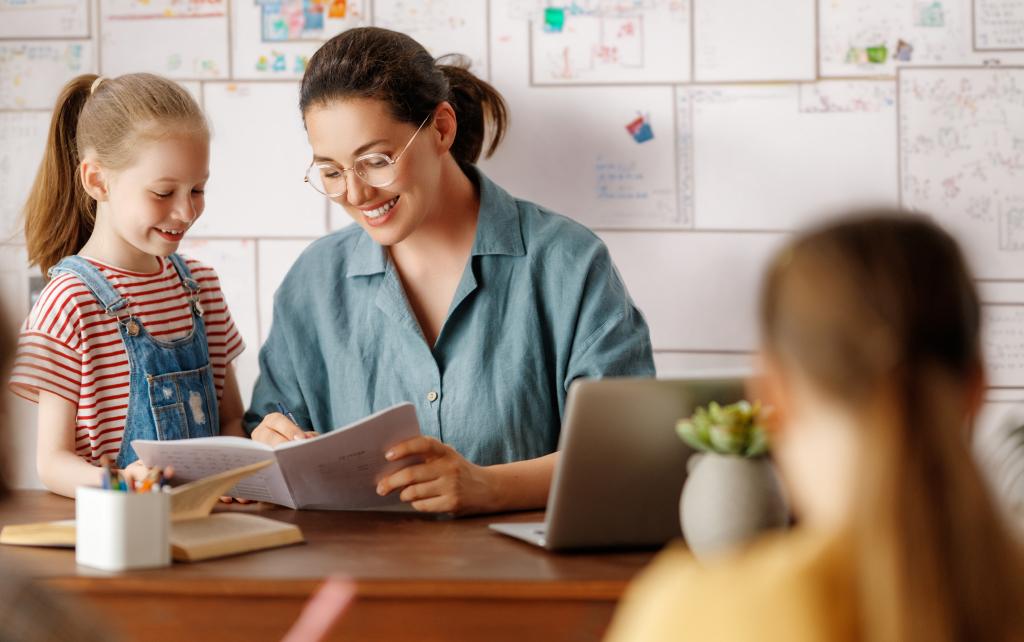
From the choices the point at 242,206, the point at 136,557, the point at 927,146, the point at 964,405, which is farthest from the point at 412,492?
the point at 927,146

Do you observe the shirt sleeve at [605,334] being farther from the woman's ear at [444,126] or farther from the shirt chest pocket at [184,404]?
the shirt chest pocket at [184,404]

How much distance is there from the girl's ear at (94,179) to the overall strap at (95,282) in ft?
0.43

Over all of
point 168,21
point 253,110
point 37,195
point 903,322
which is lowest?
point 903,322

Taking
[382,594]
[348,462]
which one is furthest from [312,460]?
[382,594]

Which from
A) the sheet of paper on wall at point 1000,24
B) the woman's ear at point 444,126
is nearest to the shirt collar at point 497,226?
the woman's ear at point 444,126

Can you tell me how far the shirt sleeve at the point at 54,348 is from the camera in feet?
6.25

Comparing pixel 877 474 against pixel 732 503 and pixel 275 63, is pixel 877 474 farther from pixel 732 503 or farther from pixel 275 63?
pixel 275 63

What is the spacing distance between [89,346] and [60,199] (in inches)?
13.3

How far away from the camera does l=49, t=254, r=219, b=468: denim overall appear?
6.55ft

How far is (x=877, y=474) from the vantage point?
0.73 metres

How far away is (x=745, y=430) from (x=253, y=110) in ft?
6.72

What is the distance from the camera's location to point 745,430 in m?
1.26

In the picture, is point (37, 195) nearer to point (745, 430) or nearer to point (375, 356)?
point (375, 356)

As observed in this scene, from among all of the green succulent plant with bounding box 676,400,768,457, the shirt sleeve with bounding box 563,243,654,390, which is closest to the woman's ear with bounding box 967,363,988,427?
the green succulent plant with bounding box 676,400,768,457
